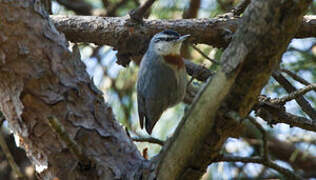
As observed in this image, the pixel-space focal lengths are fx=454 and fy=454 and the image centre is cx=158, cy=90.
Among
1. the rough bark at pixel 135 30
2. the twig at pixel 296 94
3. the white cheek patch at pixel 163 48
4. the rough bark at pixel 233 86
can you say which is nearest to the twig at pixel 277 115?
the twig at pixel 296 94

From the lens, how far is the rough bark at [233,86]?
175 cm

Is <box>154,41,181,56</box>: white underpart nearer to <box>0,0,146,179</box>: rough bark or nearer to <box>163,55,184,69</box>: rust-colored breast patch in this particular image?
<box>163,55,184,69</box>: rust-colored breast patch

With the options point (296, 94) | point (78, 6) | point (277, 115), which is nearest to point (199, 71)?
point (277, 115)

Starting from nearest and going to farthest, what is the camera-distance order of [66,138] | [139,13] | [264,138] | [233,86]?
[66,138]
[233,86]
[264,138]
[139,13]

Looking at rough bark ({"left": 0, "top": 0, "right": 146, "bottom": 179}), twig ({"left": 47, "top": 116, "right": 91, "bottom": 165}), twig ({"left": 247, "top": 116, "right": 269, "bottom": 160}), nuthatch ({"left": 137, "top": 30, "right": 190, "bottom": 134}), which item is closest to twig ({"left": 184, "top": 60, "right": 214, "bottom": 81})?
nuthatch ({"left": 137, "top": 30, "right": 190, "bottom": 134})

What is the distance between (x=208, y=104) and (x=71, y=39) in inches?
65.7

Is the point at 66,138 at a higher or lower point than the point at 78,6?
lower

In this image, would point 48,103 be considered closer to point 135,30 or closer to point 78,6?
point 135,30

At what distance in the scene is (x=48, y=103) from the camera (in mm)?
2139

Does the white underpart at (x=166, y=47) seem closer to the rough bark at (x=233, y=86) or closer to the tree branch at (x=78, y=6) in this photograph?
the rough bark at (x=233, y=86)

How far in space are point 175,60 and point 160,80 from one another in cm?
18

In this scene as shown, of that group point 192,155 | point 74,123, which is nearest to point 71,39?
point 74,123

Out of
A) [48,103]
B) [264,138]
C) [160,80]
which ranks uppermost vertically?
[160,80]

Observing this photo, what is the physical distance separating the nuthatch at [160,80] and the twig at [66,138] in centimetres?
127
